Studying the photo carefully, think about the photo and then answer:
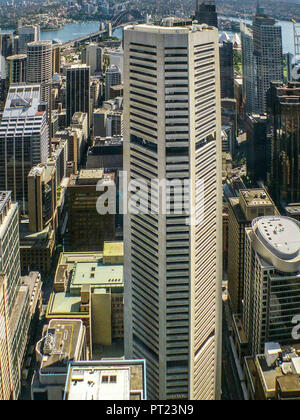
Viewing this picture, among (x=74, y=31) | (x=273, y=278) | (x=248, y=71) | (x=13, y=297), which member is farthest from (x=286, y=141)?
(x=74, y=31)

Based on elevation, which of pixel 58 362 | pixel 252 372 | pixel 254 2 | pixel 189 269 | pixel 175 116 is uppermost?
pixel 254 2

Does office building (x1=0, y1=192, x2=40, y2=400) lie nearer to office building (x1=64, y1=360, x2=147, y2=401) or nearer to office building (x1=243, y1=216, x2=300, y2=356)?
office building (x1=64, y1=360, x2=147, y2=401)

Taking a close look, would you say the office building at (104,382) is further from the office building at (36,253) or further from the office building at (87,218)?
the office building at (36,253)

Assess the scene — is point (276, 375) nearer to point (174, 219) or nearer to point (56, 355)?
point (174, 219)

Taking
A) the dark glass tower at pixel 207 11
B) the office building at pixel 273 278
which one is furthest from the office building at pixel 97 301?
the dark glass tower at pixel 207 11
